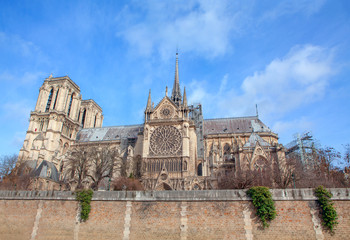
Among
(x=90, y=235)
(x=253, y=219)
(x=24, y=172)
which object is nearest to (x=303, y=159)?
(x=253, y=219)

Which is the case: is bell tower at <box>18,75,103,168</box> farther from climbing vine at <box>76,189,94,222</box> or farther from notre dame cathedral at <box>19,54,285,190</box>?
climbing vine at <box>76,189,94,222</box>

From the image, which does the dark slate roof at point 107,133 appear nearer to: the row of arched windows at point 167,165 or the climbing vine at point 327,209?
the row of arched windows at point 167,165

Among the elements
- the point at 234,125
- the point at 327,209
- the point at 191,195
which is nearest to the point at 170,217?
the point at 191,195

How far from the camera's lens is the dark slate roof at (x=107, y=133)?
5221 cm

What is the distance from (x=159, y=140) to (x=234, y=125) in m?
18.3

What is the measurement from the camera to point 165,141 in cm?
3759

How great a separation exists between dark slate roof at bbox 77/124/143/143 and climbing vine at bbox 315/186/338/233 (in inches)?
1579

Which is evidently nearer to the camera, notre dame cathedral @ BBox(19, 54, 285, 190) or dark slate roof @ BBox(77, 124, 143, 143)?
notre dame cathedral @ BBox(19, 54, 285, 190)

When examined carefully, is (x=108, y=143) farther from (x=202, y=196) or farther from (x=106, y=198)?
(x=202, y=196)

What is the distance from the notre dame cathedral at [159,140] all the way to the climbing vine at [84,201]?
51.7 ft

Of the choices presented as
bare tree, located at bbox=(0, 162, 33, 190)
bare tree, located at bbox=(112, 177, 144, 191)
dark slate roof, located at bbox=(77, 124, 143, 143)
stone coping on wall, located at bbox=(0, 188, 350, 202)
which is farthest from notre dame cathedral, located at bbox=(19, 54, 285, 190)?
stone coping on wall, located at bbox=(0, 188, 350, 202)

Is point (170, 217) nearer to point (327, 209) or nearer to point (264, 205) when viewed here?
point (264, 205)

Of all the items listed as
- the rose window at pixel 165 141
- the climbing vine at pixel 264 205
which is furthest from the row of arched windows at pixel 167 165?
the climbing vine at pixel 264 205

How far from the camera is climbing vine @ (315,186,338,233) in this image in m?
13.3
